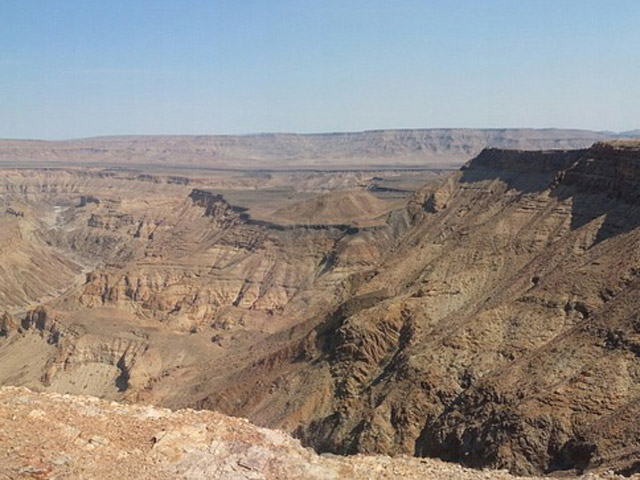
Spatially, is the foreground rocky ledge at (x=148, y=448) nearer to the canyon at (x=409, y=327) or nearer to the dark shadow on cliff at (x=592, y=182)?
the canyon at (x=409, y=327)

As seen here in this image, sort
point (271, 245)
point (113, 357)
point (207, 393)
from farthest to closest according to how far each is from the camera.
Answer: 1. point (271, 245)
2. point (113, 357)
3. point (207, 393)

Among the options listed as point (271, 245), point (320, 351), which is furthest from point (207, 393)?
point (271, 245)

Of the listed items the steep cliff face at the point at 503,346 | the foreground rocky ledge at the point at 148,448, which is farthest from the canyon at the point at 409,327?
the foreground rocky ledge at the point at 148,448

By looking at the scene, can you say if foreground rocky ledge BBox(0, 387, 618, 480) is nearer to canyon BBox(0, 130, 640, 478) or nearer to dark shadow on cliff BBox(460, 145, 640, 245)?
canyon BBox(0, 130, 640, 478)

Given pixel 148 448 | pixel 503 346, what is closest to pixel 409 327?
pixel 503 346

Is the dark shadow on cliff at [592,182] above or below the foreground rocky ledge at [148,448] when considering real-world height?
above

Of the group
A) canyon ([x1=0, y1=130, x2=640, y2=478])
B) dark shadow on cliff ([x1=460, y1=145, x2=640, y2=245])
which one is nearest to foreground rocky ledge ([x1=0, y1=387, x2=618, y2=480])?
canyon ([x1=0, y1=130, x2=640, y2=478])

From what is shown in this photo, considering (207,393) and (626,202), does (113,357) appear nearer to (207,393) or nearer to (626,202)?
(207,393)
